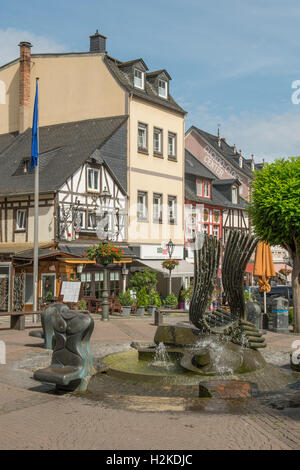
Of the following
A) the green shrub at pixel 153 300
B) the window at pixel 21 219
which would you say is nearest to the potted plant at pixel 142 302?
the green shrub at pixel 153 300

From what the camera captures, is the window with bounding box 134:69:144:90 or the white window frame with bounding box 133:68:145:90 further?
the window with bounding box 134:69:144:90

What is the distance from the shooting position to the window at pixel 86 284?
26.2 metres

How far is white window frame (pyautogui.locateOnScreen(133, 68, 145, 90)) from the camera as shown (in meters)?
31.2

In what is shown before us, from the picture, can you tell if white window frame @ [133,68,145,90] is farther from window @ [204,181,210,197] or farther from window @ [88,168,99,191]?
window @ [204,181,210,197]

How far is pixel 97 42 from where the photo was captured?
3253cm

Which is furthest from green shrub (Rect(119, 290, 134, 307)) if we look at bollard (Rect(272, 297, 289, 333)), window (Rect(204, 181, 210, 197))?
window (Rect(204, 181, 210, 197))

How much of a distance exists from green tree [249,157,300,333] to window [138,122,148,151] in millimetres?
12577

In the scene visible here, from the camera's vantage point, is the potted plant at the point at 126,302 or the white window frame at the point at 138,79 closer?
the potted plant at the point at 126,302

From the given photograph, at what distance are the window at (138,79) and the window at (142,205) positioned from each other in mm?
6401

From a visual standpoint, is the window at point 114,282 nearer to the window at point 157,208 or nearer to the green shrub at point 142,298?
the green shrub at point 142,298

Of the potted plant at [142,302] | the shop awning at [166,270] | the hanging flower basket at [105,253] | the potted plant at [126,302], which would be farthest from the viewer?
the shop awning at [166,270]

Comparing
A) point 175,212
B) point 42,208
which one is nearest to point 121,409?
point 42,208

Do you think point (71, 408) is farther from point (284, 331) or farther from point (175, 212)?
point (175, 212)
